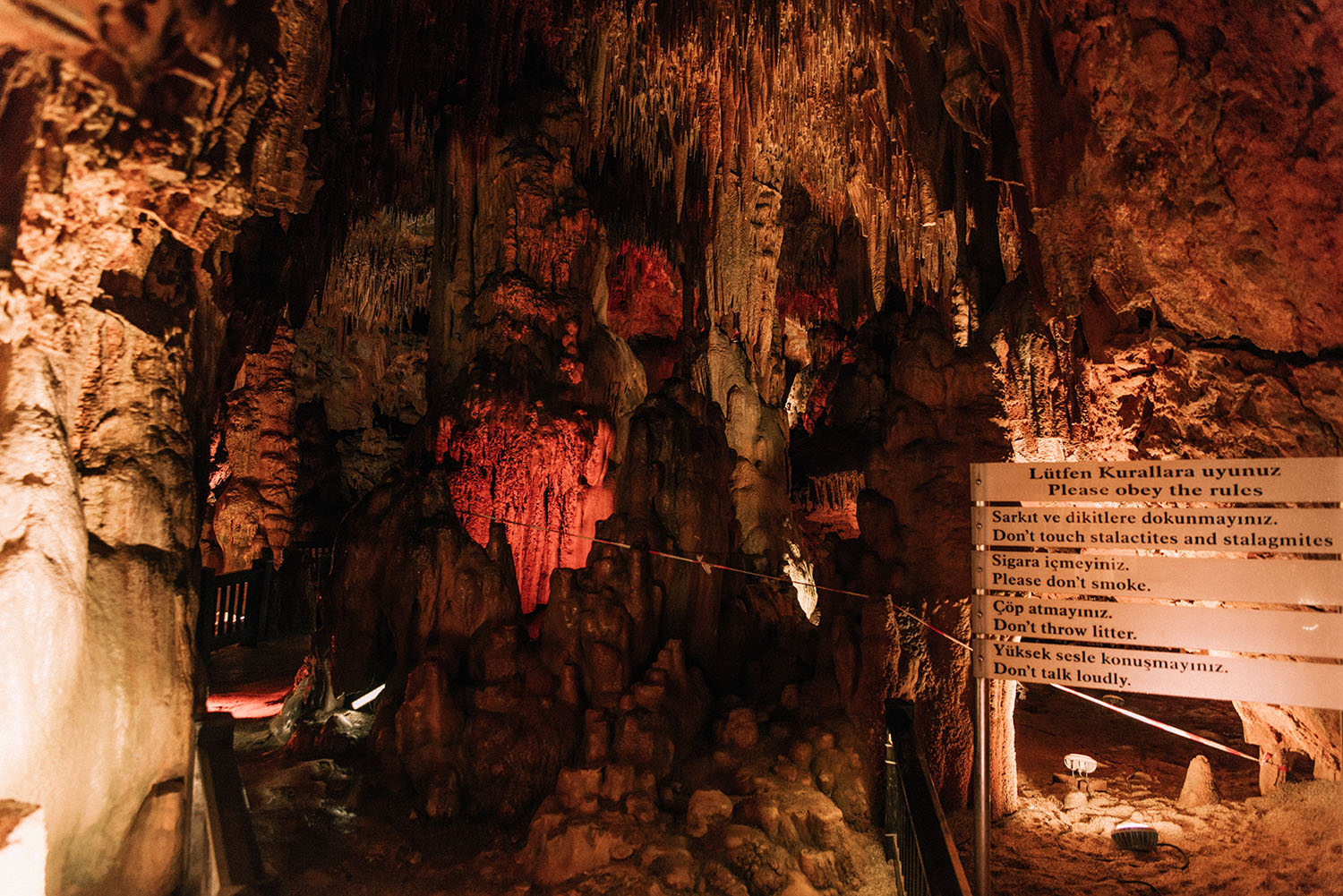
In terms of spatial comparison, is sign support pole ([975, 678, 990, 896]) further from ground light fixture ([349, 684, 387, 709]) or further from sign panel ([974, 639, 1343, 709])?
ground light fixture ([349, 684, 387, 709])

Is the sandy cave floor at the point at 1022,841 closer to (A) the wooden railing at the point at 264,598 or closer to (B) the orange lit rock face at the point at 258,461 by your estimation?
(A) the wooden railing at the point at 264,598

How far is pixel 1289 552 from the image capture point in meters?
2.89

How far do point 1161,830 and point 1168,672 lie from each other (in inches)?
126

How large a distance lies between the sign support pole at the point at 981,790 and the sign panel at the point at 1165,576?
0.49 m

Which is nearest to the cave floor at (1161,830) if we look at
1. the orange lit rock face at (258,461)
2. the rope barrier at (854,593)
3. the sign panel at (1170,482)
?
the rope barrier at (854,593)

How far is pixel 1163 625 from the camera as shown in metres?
3.11

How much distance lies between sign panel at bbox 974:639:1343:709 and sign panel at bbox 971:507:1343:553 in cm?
41

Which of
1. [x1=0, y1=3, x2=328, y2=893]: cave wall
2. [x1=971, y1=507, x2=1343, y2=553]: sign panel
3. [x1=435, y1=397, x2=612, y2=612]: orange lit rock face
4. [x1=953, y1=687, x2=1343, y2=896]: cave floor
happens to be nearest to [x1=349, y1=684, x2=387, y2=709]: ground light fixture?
[x1=435, y1=397, x2=612, y2=612]: orange lit rock face

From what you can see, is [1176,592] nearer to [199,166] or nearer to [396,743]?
[199,166]

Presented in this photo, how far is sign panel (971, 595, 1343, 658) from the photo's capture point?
278cm

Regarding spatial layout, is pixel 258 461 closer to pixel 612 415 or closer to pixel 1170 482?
pixel 612 415

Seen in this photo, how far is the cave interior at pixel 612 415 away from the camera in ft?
10.0

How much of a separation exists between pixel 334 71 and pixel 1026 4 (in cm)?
576

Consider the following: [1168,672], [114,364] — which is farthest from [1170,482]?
[114,364]
